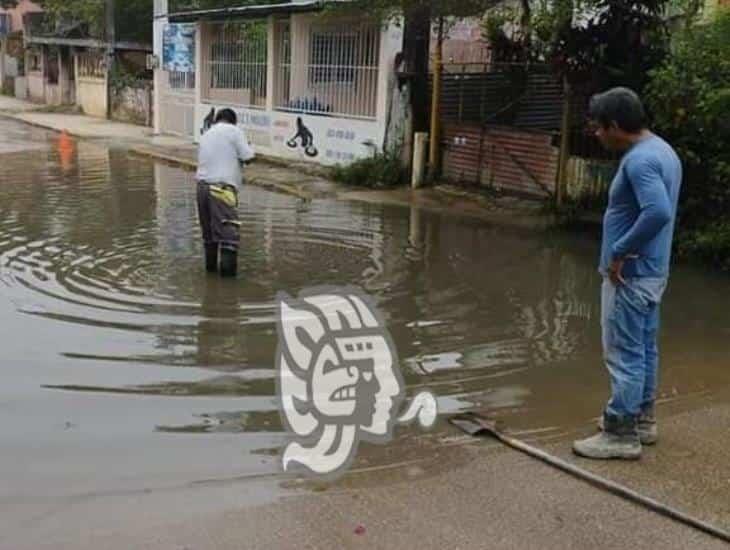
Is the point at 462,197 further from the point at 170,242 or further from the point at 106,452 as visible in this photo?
the point at 106,452

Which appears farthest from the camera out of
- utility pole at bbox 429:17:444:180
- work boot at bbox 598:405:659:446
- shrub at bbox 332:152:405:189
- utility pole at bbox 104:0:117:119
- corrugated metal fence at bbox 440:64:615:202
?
utility pole at bbox 104:0:117:119

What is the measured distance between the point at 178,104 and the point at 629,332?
23.2 metres

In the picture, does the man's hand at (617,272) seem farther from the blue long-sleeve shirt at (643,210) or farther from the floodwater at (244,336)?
the floodwater at (244,336)

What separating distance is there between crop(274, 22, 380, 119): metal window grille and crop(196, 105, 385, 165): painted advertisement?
0.71ft

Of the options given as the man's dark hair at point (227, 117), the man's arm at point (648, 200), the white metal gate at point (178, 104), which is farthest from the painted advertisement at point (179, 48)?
the man's arm at point (648, 200)

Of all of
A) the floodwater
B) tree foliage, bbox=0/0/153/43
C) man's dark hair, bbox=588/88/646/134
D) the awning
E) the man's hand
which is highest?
tree foliage, bbox=0/0/153/43

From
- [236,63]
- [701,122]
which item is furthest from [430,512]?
[236,63]

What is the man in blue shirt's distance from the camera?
4629mm

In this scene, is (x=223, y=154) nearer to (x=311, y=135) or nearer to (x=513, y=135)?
(x=513, y=135)

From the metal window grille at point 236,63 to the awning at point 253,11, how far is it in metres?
0.54

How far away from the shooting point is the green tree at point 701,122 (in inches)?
401

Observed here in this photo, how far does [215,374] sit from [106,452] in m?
1.45

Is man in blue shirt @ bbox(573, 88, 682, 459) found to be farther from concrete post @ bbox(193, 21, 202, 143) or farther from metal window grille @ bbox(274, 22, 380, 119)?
concrete post @ bbox(193, 21, 202, 143)

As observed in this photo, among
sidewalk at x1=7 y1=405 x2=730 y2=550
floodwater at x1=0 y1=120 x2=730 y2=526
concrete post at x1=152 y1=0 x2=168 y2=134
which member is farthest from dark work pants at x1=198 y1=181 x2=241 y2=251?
concrete post at x1=152 y1=0 x2=168 y2=134
